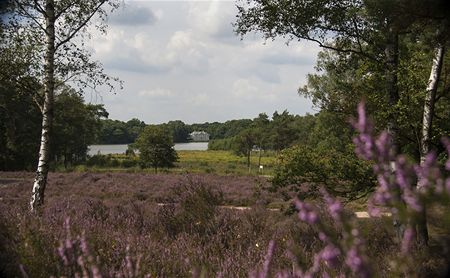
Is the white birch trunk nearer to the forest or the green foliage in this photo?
the forest

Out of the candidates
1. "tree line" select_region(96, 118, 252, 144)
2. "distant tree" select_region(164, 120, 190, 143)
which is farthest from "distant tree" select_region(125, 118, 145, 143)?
"distant tree" select_region(164, 120, 190, 143)

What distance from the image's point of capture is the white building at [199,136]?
590ft

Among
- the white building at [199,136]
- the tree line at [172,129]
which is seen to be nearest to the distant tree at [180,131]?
the tree line at [172,129]

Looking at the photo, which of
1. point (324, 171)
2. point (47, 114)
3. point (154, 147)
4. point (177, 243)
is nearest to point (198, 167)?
point (154, 147)

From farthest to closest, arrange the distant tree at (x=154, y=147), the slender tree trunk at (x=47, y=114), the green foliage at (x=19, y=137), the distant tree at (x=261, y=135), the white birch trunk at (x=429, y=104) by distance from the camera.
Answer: the distant tree at (x=261, y=135), the distant tree at (x=154, y=147), the green foliage at (x=19, y=137), the slender tree trunk at (x=47, y=114), the white birch trunk at (x=429, y=104)

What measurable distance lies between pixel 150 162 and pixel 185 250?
161ft

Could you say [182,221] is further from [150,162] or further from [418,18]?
[150,162]

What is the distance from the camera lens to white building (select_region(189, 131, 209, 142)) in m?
180

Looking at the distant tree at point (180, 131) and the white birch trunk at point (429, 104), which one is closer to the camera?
the white birch trunk at point (429, 104)

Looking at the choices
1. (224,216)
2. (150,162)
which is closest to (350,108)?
(224,216)

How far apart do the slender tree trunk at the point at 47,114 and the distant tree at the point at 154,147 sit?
1660 inches

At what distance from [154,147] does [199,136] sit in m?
130

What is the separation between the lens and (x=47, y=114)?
34.6ft

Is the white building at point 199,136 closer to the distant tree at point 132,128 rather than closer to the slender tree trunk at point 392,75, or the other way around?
the distant tree at point 132,128
